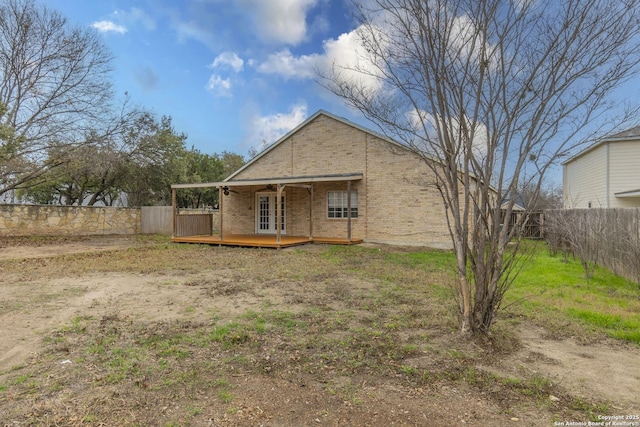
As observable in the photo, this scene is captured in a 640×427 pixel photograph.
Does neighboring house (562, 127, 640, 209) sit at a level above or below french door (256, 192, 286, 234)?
above

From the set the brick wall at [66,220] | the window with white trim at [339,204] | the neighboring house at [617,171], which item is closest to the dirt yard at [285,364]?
the window with white trim at [339,204]

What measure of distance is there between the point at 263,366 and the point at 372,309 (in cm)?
233

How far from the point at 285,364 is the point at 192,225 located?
1453 cm

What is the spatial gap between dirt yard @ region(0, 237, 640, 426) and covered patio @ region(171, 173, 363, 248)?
299 inches

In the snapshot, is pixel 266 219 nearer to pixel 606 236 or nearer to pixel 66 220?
pixel 66 220

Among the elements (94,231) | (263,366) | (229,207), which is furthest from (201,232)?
(263,366)

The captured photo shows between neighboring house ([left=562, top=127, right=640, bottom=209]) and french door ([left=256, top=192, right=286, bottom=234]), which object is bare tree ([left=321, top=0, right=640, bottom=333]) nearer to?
neighboring house ([left=562, top=127, right=640, bottom=209])

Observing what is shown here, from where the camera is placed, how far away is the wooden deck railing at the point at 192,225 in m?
16.0

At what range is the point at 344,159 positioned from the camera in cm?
1505

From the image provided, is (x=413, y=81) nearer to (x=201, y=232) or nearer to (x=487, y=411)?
(x=487, y=411)

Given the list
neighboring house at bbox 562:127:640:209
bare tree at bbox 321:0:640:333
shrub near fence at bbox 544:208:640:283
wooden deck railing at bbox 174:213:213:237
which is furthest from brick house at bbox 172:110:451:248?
bare tree at bbox 321:0:640:333

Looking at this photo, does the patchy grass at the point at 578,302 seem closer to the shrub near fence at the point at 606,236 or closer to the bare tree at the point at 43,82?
the shrub near fence at the point at 606,236

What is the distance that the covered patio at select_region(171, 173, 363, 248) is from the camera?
13711 millimetres

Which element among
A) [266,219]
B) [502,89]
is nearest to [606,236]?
[502,89]
